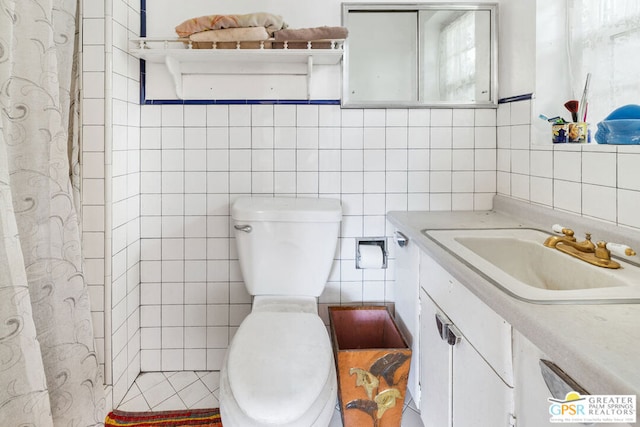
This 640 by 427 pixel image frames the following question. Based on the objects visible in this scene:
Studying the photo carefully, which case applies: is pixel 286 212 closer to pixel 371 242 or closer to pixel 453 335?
pixel 371 242

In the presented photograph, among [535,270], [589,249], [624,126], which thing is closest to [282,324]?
[535,270]

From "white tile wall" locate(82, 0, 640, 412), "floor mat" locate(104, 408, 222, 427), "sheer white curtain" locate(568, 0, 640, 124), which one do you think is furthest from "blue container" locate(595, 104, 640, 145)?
"floor mat" locate(104, 408, 222, 427)

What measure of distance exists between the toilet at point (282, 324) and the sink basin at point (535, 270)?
486 millimetres

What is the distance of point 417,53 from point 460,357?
1327 mm

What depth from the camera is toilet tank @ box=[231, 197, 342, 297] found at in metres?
1.69

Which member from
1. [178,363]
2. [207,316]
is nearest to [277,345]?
[207,316]

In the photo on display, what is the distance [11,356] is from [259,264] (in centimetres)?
90

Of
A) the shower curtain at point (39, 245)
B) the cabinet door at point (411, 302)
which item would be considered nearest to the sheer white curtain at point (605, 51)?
the cabinet door at point (411, 302)

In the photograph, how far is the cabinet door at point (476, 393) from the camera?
90cm

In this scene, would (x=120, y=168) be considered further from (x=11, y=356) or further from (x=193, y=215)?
(x=11, y=356)

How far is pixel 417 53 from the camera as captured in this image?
6.18ft

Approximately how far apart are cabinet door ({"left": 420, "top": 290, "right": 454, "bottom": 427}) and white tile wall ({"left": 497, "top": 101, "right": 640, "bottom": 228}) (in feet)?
1.98

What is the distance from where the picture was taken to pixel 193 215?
195 cm

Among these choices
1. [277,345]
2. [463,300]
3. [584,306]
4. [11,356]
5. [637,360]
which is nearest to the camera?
[637,360]
